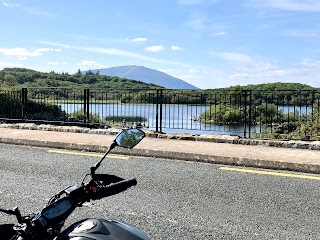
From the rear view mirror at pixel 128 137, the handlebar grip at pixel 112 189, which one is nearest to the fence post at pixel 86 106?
the rear view mirror at pixel 128 137

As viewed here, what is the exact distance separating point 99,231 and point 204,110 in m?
12.2

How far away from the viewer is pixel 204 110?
13742 millimetres

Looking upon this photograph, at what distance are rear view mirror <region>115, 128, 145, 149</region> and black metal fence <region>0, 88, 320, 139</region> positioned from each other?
9.92 meters

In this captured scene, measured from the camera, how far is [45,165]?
8594 millimetres

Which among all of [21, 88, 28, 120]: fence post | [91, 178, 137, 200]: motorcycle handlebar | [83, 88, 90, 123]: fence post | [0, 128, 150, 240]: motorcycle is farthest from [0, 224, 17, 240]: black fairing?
[21, 88, 28, 120]: fence post

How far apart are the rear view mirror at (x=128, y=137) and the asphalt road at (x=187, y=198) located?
102 inches

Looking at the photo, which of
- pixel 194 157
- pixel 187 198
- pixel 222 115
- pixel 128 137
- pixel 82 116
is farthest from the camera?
pixel 82 116

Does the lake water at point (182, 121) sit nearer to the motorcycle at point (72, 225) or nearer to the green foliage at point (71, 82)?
the green foliage at point (71, 82)

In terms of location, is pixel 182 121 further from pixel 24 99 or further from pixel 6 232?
pixel 6 232

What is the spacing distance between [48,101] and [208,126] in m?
8.17

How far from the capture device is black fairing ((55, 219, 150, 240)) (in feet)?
5.38

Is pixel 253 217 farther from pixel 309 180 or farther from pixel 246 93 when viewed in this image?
pixel 246 93

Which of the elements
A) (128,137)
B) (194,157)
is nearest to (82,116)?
(194,157)

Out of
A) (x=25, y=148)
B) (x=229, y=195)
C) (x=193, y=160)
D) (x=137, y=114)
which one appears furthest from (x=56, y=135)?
(x=229, y=195)
